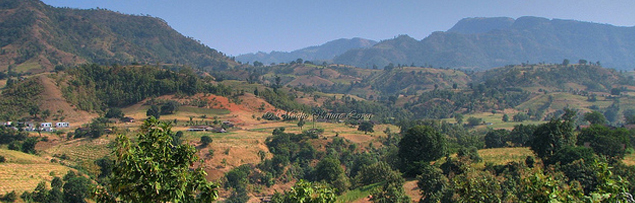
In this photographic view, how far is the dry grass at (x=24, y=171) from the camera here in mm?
42269

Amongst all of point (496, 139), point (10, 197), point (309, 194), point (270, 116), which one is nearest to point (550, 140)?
point (496, 139)

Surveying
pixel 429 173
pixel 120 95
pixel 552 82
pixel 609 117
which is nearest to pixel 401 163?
pixel 429 173

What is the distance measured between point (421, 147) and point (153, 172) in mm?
44102

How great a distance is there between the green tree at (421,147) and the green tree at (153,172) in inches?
1632

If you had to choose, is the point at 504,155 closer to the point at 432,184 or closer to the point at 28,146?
the point at 432,184

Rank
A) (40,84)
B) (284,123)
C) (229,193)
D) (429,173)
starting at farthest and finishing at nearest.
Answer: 1. (284,123)
2. (40,84)
3. (229,193)
4. (429,173)

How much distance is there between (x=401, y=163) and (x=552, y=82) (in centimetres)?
18372

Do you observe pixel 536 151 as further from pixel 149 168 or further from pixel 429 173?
pixel 149 168

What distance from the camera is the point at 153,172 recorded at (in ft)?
25.2

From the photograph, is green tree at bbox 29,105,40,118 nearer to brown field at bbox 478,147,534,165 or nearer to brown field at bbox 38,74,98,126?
brown field at bbox 38,74,98,126

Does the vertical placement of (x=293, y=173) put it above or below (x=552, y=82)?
below

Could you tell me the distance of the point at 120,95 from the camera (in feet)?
348

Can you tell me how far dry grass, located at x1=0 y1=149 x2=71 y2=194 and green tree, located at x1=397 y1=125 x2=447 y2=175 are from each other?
42200 mm

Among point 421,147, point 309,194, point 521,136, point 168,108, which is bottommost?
point 521,136
